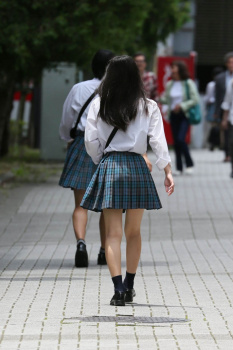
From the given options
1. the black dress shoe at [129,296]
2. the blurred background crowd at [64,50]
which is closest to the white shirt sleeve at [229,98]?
the blurred background crowd at [64,50]

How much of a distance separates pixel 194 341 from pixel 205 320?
670 mm

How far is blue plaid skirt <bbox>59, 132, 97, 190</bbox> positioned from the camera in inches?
369

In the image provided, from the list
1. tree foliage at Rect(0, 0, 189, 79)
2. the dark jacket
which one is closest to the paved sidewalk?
tree foliage at Rect(0, 0, 189, 79)

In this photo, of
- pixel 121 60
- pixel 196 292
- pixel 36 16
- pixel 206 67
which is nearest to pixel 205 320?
pixel 196 292

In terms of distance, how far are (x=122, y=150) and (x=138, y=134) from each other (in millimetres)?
149

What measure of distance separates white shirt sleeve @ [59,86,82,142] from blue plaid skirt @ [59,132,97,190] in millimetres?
122

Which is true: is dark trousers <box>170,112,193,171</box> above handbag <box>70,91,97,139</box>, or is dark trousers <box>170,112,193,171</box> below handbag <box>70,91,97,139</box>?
below

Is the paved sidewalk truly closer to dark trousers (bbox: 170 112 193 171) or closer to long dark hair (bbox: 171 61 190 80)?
dark trousers (bbox: 170 112 193 171)

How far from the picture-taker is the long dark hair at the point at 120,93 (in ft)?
23.8

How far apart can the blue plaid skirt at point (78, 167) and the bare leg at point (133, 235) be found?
1.91 m

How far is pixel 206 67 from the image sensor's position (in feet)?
133

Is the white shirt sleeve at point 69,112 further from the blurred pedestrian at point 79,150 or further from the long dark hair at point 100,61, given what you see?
the long dark hair at point 100,61

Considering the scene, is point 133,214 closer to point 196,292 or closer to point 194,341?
point 196,292

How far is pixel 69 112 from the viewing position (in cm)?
952
